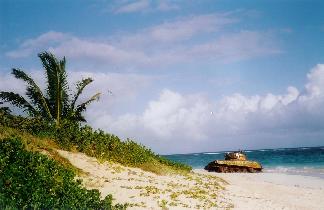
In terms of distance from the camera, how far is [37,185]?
30.8 feet

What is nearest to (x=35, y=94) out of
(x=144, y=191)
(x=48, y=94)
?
(x=48, y=94)

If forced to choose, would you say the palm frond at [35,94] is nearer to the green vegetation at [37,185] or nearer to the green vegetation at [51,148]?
the green vegetation at [51,148]

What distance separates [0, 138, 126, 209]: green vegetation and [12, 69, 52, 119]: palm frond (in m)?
10.8

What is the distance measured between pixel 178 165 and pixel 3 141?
1525 centimetres

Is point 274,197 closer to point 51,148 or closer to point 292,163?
point 51,148

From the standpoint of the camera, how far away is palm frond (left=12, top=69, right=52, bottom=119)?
21672 mm

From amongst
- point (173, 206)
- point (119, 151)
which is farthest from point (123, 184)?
point (119, 151)

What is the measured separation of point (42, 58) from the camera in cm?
2202

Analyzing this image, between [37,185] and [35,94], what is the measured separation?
44.6 ft

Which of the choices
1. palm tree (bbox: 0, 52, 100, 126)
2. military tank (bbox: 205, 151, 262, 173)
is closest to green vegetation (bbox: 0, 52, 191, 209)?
palm tree (bbox: 0, 52, 100, 126)

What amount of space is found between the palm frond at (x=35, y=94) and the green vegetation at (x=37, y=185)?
424 inches

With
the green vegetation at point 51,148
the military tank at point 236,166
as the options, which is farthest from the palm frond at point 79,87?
the military tank at point 236,166

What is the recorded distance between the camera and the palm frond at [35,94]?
21672 mm

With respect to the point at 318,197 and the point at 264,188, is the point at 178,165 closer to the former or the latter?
the point at 264,188
